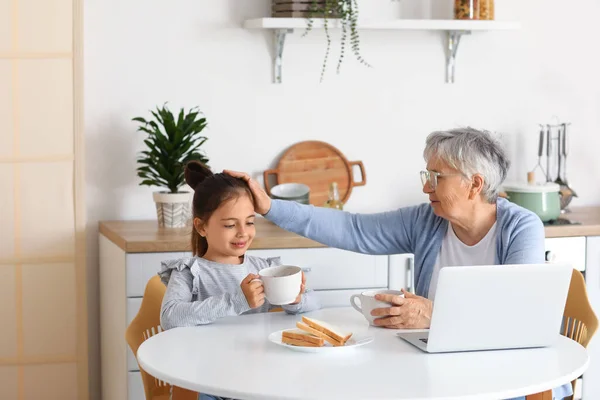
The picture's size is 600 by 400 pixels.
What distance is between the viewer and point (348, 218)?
2559 millimetres

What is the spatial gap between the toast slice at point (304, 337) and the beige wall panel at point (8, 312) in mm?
1656

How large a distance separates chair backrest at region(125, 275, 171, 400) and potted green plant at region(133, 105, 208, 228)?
89 cm

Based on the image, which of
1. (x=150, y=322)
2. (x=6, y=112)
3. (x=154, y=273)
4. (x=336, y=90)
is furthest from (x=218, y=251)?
(x=336, y=90)

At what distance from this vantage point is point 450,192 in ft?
7.46

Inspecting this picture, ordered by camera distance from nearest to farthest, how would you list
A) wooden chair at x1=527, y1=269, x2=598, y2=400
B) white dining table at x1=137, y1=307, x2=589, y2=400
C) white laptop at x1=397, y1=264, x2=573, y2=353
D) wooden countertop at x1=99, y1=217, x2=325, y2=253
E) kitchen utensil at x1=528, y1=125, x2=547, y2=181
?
white dining table at x1=137, y1=307, x2=589, y2=400 → white laptop at x1=397, y1=264, x2=573, y2=353 → wooden chair at x1=527, y1=269, x2=598, y2=400 → wooden countertop at x1=99, y1=217, x2=325, y2=253 → kitchen utensil at x1=528, y1=125, x2=547, y2=181

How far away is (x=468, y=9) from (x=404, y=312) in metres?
1.87

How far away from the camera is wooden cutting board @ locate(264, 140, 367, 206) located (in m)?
3.61

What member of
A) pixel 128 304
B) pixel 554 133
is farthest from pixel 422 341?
pixel 554 133

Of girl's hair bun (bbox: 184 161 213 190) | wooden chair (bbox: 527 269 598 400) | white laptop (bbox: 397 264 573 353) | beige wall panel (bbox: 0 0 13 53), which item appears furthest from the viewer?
beige wall panel (bbox: 0 0 13 53)

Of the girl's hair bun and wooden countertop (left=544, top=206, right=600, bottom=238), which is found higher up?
the girl's hair bun

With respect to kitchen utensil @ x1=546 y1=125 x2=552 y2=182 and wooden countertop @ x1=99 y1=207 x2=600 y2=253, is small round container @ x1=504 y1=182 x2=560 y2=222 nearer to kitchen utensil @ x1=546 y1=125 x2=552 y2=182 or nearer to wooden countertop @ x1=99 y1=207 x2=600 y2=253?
wooden countertop @ x1=99 y1=207 x2=600 y2=253

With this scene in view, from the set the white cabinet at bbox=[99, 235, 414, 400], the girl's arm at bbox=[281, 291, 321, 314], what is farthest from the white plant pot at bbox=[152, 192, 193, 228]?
the girl's arm at bbox=[281, 291, 321, 314]

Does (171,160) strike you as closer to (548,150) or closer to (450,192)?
(450,192)

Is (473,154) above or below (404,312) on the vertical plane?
above
